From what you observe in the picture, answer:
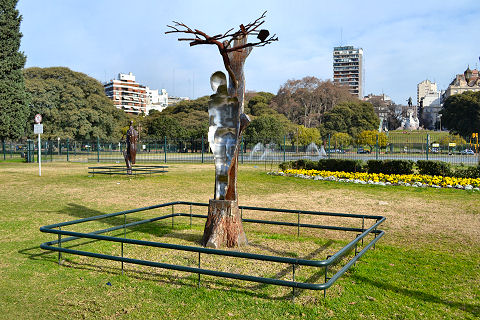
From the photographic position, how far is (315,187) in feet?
47.0

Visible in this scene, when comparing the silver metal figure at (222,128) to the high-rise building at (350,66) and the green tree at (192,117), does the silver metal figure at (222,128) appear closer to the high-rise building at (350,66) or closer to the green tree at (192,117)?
the green tree at (192,117)

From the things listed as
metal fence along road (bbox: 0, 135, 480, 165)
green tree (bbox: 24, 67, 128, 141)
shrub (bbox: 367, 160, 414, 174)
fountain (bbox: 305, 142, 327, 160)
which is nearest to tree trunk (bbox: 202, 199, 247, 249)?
Result: shrub (bbox: 367, 160, 414, 174)

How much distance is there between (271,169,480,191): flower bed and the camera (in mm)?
13883

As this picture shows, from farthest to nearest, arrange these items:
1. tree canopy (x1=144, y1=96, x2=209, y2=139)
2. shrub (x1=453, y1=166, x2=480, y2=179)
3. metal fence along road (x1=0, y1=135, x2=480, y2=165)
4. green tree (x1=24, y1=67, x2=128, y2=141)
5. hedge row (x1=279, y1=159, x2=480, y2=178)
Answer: tree canopy (x1=144, y1=96, x2=209, y2=139) < green tree (x1=24, y1=67, x2=128, y2=141) < metal fence along road (x1=0, y1=135, x2=480, y2=165) < hedge row (x1=279, y1=159, x2=480, y2=178) < shrub (x1=453, y1=166, x2=480, y2=179)

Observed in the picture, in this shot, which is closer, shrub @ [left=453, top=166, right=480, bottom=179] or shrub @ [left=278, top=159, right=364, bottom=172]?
shrub @ [left=453, top=166, right=480, bottom=179]

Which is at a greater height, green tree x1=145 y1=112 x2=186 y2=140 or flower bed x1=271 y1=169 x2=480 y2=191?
green tree x1=145 y1=112 x2=186 y2=140

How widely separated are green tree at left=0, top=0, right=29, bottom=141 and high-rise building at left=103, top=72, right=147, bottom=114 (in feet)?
313

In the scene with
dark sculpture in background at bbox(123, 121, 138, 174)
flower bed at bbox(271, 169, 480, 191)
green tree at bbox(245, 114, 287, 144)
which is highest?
green tree at bbox(245, 114, 287, 144)

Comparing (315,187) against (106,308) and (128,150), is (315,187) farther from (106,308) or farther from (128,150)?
(106,308)

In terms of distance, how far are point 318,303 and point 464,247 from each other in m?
3.65

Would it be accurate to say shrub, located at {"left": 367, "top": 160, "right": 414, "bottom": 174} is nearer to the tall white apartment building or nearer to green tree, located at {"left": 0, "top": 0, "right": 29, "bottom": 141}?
green tree, located at {"left": 0, "top": 0, "right": 29, "bottom": 141}

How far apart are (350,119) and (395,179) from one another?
176ft

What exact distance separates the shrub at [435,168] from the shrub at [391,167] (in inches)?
16.8

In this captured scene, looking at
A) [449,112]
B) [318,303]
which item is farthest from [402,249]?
[449,112]
